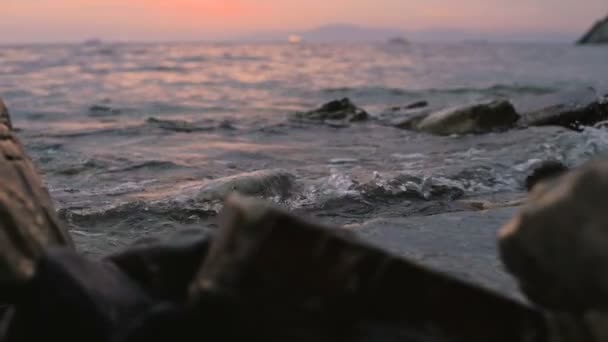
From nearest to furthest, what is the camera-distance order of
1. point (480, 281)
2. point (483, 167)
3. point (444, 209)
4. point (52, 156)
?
point (480, 281) → point (444, 209) → point (483, 167) → point (52, 156)

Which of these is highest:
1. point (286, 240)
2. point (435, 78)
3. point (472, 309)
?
point (286, 240)

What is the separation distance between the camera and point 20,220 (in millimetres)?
2516

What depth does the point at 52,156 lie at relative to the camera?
9.45 metres

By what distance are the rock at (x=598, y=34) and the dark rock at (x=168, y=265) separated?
4787 inches

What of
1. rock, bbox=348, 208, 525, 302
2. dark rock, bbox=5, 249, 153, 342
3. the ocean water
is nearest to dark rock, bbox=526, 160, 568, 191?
the ocean water

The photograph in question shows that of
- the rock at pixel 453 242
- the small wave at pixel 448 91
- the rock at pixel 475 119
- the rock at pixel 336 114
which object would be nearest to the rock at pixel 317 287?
the rock at pixel 453 242

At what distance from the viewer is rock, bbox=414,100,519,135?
36.7 feet

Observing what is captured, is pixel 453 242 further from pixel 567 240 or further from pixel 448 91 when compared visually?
pixel 448 91

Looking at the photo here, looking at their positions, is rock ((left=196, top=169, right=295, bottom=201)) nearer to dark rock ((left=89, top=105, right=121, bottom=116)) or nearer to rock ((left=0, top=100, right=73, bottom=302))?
rock ((left=0, top=100, right=73, bottom=302))

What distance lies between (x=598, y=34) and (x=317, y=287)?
12418 cm

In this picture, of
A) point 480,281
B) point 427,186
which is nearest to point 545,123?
point 427,186

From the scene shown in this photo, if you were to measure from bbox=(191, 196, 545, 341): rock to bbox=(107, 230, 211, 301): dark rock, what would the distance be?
11.2 inches

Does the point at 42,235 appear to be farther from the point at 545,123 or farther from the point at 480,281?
the point at 545,123

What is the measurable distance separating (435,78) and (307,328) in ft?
93.0
